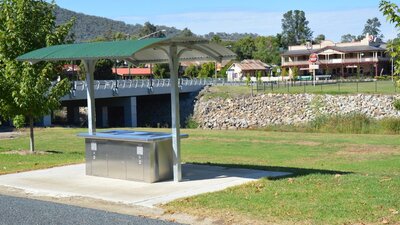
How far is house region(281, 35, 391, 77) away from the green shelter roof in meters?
99.5

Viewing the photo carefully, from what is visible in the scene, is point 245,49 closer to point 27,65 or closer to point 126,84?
point 126,84

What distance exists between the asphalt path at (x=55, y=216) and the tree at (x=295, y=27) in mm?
185370

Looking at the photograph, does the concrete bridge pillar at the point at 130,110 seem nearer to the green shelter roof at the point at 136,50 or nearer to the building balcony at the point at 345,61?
the green shelter roof at the point at 136,50

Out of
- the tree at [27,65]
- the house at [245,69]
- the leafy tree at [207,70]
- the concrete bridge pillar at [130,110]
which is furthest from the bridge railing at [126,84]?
the house at [245,69]

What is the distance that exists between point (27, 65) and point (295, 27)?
7156 inches

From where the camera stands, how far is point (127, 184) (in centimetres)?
1381

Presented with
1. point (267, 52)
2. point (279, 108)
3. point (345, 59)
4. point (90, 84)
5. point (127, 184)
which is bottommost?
point (127, 184)

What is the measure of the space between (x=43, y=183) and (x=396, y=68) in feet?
29.4

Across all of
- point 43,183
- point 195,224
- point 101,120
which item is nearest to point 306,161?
point 43,183

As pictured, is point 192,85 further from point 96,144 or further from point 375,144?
point 96,144

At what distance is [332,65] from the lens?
399ft

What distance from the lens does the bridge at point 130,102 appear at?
57875 millimetres

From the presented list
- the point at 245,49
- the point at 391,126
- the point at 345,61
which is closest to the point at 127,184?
the point at 391,126

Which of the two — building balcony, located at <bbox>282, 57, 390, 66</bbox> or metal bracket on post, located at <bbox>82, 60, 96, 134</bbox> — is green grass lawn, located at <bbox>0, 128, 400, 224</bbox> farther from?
building balcony, located at <bbox>282, 57, 390, 66</bbox>
